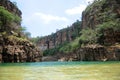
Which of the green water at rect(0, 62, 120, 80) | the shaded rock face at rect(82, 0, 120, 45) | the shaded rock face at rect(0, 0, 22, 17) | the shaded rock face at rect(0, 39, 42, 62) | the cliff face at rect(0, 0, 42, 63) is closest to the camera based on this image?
the green water at rect(0, 62, 120, 80)

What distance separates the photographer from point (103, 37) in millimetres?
106250

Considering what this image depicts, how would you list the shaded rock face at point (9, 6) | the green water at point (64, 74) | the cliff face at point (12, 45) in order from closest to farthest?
the green water at point (64, 74) → the cliff face at point (12, 45) → the shaded rock face at point (9, 6)

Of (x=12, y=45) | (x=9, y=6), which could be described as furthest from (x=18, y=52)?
(x=9, y=6)

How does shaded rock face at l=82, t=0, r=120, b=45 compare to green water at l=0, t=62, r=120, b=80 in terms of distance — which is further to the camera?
shaded rock face at l=82, t=0, r=120, b=45

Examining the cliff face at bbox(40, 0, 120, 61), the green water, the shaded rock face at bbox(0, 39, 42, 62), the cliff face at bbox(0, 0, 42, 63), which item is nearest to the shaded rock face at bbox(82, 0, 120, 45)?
the cliff face at bbox(40, 0, 120, 61)

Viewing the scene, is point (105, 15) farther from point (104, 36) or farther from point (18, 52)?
point (18, 52)

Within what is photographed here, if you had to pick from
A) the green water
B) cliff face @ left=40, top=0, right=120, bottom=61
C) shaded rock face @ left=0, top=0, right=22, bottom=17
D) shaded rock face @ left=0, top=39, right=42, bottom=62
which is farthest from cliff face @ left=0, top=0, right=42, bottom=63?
the green water

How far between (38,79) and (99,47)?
87983 mm

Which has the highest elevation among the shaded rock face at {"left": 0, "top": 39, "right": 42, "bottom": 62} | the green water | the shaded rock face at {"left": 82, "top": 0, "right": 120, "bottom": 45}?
the shaded rock face at {"left": 82, "top": 0, "right": 120, "bottom": 45}

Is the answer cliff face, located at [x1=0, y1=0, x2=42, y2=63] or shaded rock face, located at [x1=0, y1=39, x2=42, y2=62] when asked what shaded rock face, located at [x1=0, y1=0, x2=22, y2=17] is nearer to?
cliff face, located at [x1=0, y1=0, x2=42, y2=63]

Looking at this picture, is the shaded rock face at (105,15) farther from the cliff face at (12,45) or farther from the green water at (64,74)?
the green water at (64,74)

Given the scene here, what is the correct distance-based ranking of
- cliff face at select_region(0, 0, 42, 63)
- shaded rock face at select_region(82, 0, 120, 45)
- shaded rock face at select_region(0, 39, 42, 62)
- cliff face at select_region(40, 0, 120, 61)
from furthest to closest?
shaded rock face at select_region(82, 0, 120, 45)
cliff face at select_region(40, 0, 120, 61)
cliff face at select_region(0, 0, 42, 63)
shaded rock face at select_region(0, 39, 42, 62)

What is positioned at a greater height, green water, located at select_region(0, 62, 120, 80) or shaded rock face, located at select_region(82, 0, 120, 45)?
shaded rock face, located at select_region(82, 0, 120, 45)

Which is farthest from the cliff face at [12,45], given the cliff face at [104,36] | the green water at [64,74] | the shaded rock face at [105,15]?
the green water at [64,74]
